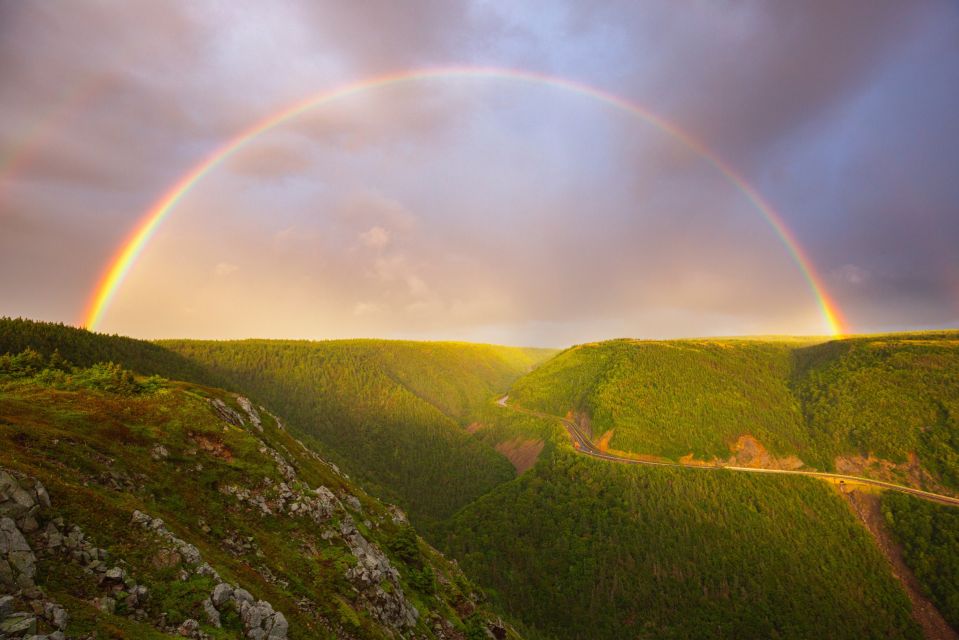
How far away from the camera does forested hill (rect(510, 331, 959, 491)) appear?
129m

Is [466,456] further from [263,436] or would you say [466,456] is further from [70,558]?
[70,558]

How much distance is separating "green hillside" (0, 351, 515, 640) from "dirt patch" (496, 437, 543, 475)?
134 meters

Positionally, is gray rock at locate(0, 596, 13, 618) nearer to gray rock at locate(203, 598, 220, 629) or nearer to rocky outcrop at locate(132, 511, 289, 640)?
gray rock at locate(203, 598, 220, 629)

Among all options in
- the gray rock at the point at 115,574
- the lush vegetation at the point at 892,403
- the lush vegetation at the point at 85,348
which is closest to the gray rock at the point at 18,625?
the gray rock at the point at 115,574

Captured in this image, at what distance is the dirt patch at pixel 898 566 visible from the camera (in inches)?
3770

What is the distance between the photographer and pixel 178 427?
30031 mm

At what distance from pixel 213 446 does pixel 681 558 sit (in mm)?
125352

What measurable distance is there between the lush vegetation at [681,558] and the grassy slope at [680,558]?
292 mm

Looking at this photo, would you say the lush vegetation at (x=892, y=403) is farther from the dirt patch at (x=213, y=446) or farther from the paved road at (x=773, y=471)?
the dirt patch at (x=213, y=446)

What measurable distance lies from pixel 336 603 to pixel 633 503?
4788 inches

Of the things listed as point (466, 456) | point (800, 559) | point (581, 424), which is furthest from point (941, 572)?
point (466, 456)

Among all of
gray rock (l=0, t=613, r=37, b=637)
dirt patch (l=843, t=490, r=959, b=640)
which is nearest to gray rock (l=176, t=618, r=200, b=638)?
gray rock (l=0, t=613, r=37, b=637)

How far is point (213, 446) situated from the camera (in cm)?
3080

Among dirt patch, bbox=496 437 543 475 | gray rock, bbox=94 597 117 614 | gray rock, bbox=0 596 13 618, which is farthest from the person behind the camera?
dirt patch, bbox=496 437 543 475
